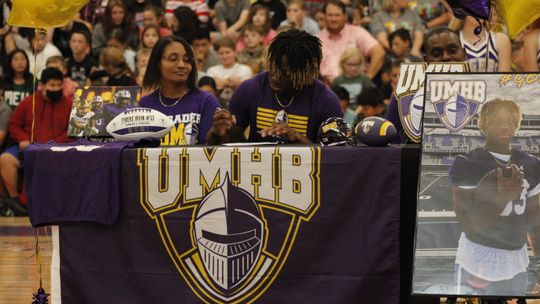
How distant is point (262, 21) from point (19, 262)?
4497mm

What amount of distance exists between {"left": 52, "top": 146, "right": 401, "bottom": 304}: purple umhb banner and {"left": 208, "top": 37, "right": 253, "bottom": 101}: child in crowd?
5.88 meters

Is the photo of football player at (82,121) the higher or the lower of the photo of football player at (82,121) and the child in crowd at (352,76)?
the lower

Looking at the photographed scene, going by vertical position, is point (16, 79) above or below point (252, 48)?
below

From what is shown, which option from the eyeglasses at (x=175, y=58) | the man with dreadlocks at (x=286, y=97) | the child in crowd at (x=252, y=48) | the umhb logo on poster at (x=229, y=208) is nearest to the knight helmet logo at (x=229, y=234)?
the umhb logo on poster at (x=229, y=208)

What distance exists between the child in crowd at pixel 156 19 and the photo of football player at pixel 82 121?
617 centimetres

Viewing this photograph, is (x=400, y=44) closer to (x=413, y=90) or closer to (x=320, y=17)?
(x=320, y=17)

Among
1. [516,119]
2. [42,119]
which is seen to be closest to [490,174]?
[516,119]

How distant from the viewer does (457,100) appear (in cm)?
479

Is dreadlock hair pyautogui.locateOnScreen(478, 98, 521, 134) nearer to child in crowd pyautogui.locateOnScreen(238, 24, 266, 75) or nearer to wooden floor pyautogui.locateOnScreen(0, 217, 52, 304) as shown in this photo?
wooden floor pyautogui.locateOnScreen(0, 217, 52, 304)

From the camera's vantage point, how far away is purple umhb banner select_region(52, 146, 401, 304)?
490 cm

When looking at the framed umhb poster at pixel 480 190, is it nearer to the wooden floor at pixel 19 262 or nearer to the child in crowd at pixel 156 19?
the wooden floor at pixel 19 262

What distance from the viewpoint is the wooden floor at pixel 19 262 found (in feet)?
21.9

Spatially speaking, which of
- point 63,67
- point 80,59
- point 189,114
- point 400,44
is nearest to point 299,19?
point 400,44

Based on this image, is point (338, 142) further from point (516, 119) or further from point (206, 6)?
point (206, 6)
